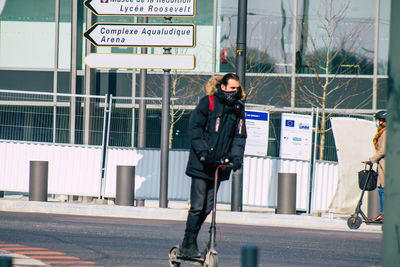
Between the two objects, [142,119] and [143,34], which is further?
[142,119]

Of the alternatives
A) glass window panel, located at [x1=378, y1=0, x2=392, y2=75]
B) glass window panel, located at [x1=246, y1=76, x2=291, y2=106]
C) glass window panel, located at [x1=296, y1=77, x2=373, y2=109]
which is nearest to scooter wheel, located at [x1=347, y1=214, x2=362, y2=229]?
glass window panel, located at [x1=296, y1=77, x2=373, y2=109]

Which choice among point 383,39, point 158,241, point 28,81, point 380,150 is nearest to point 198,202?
point 158,241

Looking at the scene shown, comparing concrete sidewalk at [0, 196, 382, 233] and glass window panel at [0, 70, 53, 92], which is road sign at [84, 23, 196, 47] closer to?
concrete sidewalk at [0, 196, 382, 233]

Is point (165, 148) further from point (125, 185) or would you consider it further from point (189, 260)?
point (189, 260)

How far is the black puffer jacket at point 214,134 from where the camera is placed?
602 centimetres

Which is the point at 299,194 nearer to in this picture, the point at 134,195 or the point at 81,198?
the point at 134,195

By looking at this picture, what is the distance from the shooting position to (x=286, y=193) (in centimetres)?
1315

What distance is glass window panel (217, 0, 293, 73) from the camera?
61.5 feet

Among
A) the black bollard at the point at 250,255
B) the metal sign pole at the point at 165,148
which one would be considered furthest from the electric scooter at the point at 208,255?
the metal sign pole at the point at 165,148

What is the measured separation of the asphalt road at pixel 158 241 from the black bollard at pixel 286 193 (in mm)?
2125

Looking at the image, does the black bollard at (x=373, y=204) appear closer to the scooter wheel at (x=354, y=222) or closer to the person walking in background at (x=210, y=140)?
the scooter wheel at (x=354, y=222)

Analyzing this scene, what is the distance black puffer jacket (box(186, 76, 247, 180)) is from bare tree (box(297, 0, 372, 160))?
482 inches

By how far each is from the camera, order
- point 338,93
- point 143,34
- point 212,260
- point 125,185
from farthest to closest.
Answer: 1. point 338,93
2. point 125,185
3. point 143,34
4. point 212,260

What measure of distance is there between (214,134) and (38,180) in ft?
26.1
